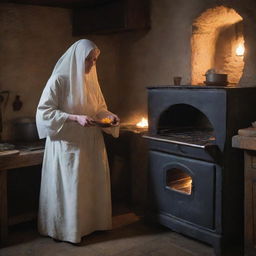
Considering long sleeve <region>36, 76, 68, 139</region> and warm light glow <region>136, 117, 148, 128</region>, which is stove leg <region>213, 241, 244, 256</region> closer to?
long sleeve <region>36, 76, 68, 139</region>

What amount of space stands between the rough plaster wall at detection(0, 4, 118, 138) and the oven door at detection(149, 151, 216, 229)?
1775 millimetres

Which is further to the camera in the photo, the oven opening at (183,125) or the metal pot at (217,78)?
the oven opening at (183,125)

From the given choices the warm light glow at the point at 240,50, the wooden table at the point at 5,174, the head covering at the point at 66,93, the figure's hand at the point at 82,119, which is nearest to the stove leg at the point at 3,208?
the wooden table at the point at 5,174

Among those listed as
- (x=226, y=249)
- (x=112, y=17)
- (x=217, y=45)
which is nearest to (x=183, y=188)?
(x=226, y=249)

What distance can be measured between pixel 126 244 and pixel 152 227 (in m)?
0.48

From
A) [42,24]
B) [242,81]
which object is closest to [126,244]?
[242,81]

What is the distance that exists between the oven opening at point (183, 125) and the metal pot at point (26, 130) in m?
1.49

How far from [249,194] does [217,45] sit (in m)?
1.91

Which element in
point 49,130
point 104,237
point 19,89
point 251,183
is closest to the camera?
point 251,183

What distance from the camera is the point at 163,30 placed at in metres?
4.69

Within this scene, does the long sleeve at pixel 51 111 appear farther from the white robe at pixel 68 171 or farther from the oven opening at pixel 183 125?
the oven opening at pixel 183 125

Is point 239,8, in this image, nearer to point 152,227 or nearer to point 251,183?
point 251,183

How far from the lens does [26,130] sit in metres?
4.47

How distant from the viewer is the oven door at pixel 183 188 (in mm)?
3402
